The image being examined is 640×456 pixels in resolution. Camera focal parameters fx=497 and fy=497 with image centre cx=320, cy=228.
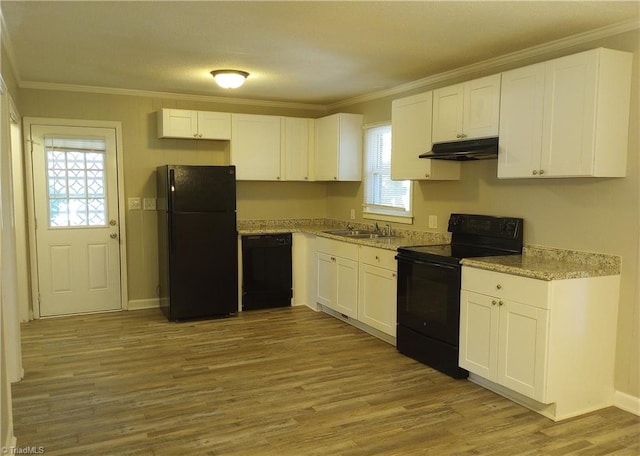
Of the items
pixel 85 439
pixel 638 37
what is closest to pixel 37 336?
pixel 85 439

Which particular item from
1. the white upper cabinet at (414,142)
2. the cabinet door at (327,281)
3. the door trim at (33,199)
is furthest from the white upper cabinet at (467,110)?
the door trim at (33,199)

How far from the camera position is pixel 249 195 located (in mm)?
6070

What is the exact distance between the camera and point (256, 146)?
5.71 meters

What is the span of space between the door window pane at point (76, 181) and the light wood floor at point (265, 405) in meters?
1.31

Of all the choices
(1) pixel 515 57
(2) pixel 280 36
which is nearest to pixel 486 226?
(1) pixel 515 57

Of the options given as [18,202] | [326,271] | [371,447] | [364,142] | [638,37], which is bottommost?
[371,447]

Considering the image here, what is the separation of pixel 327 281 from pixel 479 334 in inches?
86.5

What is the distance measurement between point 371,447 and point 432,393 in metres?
0.84

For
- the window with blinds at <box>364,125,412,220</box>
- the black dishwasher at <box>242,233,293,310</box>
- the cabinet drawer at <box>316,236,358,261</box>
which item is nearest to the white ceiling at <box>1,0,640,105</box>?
the window with blinds at <box>364,125,412,220</box>

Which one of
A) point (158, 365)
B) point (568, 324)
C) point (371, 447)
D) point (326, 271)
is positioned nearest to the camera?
point (371, 447)

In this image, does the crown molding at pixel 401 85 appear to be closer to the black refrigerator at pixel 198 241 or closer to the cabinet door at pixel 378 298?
the black refrigerator at pixel 198 241

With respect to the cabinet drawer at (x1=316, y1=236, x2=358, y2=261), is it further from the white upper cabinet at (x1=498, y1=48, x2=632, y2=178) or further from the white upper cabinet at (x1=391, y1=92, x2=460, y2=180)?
the white upper cabinet at (x1=498, y1=48, x2=632, y2=178)

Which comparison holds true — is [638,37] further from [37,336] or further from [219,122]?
[37,336]

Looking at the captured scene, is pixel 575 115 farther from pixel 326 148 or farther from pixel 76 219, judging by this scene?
pixel 76 219
